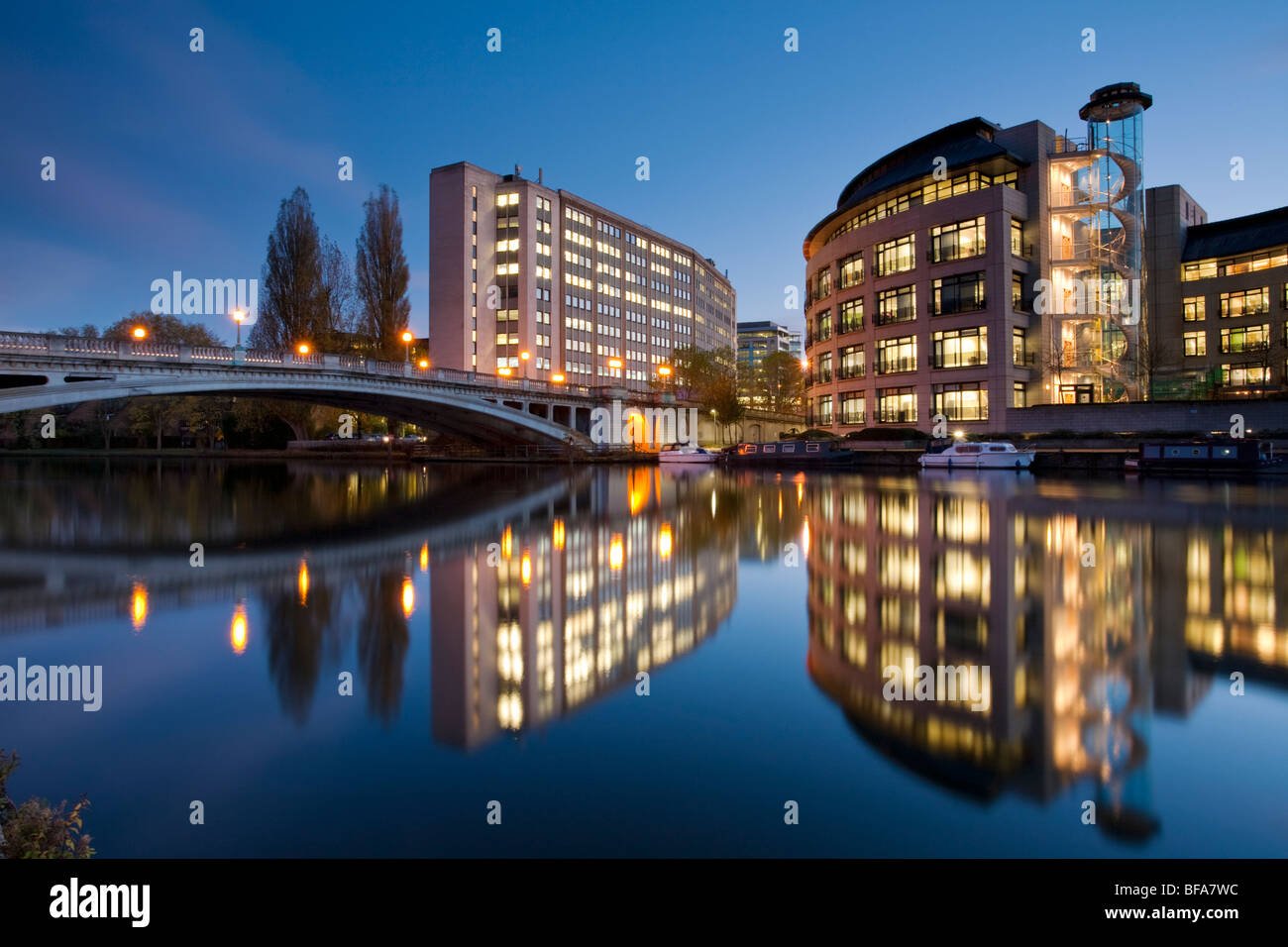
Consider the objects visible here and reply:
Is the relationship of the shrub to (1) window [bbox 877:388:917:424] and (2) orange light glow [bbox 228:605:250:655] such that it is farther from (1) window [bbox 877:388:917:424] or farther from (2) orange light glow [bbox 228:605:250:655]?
(1) window [bbox 877:388:917:424]

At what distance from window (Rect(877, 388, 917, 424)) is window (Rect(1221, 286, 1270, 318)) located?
34820mm

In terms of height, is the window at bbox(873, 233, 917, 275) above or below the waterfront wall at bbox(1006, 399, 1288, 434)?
above

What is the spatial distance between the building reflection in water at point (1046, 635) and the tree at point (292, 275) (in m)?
58.4

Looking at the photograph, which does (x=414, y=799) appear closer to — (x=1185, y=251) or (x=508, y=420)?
(x=508, y=420)

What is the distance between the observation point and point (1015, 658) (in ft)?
20.3

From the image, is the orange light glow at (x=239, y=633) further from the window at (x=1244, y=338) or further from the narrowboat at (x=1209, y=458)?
the window at (x=1244, y=338)

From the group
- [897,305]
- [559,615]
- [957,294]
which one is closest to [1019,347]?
[957,294]

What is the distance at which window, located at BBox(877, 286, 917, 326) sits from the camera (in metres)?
55.6

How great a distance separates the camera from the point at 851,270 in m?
63.2

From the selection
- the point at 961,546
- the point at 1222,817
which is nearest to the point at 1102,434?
the point at 961,546

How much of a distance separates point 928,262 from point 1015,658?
54.2m

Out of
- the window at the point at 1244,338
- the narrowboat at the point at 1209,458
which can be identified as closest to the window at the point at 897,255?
the narrowboat at the point at 1209,458

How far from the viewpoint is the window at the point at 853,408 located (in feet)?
199

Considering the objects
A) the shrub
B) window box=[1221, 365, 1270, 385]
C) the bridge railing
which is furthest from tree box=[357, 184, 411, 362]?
window box=[1221, 365, 1270, 385]
